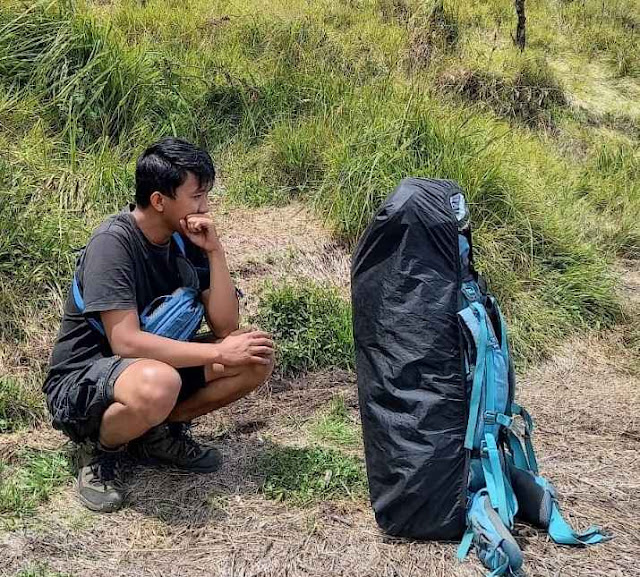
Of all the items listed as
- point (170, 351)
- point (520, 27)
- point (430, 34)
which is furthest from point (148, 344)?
point (520, 27)

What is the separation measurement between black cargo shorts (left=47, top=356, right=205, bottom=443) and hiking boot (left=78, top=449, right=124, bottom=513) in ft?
0.31

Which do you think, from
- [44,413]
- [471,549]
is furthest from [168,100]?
[471,549]

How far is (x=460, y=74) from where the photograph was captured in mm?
7344

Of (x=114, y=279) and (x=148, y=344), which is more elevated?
(x=114, y=279)

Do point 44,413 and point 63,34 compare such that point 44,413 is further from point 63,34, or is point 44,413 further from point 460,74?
point 460,74

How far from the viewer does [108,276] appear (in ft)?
8.91

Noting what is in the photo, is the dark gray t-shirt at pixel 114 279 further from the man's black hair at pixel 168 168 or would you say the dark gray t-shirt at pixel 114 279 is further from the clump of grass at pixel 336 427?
the clump of grass at pixel 336 427

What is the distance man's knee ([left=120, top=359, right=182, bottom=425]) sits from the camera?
2.67m

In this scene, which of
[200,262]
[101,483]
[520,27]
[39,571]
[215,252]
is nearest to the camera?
[39,571]

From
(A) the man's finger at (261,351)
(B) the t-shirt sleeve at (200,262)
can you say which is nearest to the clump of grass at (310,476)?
(A) the man's finger at (261,351)

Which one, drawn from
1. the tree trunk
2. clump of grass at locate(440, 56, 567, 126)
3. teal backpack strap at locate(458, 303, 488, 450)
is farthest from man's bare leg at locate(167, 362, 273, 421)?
the tree trunk

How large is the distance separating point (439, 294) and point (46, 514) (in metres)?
1.58

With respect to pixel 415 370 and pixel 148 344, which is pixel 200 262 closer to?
pixel 148 344

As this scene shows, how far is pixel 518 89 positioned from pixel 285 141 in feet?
10.5
